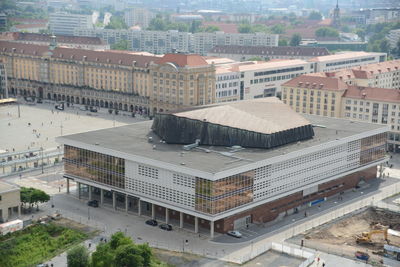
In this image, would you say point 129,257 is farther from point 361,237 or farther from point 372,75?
point 372,75

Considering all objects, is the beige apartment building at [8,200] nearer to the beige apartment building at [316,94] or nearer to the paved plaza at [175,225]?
the paved plaza at [175,225]

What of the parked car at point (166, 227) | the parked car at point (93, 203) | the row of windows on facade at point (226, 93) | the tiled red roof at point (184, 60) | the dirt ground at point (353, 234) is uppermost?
A: the tiled red roof at point (184, 60)

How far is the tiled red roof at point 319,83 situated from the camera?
14075cm

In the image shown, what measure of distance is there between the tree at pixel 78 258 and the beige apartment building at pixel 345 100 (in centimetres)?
7970

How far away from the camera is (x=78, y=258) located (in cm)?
7081

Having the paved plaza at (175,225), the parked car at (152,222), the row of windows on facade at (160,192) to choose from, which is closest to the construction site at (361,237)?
the paved plaza at (175,225)

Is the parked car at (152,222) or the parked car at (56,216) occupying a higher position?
the parked car at (152,222)

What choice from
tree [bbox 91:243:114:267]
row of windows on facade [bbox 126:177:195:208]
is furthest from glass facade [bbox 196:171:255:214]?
tree [bbox 91:243:114:267]

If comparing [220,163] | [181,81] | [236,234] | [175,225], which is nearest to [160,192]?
[175,225]

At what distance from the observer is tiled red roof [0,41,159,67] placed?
171875 mm

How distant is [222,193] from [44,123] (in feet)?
268

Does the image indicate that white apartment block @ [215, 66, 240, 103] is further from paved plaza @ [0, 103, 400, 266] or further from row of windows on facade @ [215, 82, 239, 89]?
paved plaza @ [0, 103, 400, 266]

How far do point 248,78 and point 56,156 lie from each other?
6737cm

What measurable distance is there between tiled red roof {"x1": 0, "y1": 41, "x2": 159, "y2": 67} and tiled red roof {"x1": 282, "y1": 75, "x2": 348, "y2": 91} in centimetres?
3917
